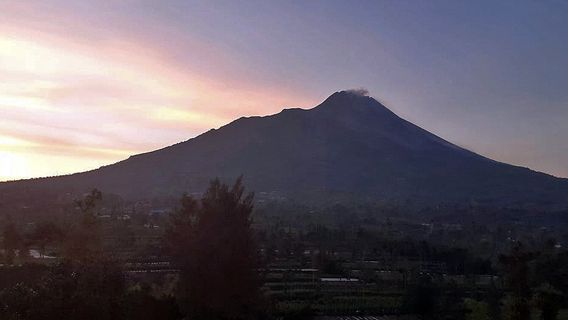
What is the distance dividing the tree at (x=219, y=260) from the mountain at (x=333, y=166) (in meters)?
112

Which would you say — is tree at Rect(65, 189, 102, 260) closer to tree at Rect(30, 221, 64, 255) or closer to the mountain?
tree at Rect(30, 221, 64, 255)

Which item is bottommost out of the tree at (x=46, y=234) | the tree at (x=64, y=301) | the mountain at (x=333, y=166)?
the tree at (x=64, y=301)

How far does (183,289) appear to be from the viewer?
694 inches

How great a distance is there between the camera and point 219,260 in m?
17.4

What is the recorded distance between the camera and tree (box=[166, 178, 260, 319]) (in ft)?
56.8

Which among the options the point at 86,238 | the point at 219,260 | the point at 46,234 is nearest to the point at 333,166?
the point at 46,234

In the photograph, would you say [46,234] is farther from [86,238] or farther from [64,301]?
[64,301]

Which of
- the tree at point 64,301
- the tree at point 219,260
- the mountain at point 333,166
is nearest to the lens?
the tree at point 64,301

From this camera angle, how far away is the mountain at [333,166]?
139875 millimetres

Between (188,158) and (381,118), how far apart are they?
2032 inches

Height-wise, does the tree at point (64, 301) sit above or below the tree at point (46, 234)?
below

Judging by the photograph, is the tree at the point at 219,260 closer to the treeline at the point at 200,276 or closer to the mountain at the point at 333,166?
the treeline at the point at 200,276

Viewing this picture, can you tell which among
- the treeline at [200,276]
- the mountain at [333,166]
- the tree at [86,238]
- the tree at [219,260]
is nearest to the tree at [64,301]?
the treeline at [200,276]

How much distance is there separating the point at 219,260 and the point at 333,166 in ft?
451
